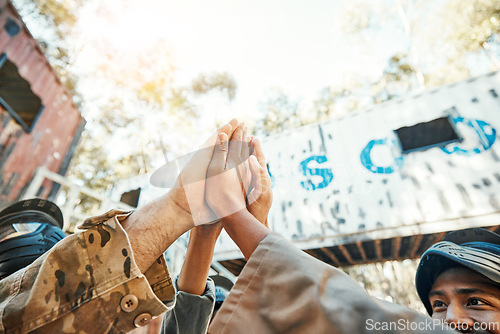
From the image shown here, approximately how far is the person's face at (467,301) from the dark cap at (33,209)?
11.6 ft

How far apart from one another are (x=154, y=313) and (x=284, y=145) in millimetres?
6812

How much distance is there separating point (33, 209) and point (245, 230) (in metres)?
2.97

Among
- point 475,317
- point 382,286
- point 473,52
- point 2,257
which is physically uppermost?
point 473,52

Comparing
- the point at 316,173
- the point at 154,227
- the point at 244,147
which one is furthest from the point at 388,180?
the point at 154,227

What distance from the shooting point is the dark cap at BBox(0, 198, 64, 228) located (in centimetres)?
269

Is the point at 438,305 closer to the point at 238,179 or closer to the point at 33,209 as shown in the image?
the point at 238,179

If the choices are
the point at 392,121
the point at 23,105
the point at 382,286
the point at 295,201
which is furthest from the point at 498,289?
the point at 382,286

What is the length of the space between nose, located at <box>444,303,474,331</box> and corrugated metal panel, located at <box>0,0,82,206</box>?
23.2 ft

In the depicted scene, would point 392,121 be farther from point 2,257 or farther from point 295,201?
point 2,257

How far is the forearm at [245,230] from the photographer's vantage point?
3.07ft

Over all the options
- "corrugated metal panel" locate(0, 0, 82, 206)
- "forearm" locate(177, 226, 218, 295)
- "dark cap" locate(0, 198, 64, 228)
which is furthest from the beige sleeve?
"corrugated metal panel" locate(0, 0, 82, 206)

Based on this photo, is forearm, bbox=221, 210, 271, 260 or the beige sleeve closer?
the beige sleeve

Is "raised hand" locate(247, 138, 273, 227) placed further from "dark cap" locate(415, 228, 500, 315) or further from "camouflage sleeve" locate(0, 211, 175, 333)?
"dark cap" locate(415, 228, 500, 315)

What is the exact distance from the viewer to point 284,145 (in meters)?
7.60
